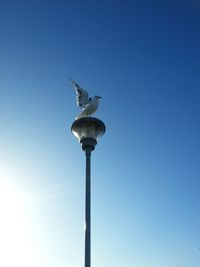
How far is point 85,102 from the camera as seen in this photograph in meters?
14.4

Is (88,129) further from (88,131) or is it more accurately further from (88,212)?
(88,212)

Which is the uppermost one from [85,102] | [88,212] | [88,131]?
[85,102]

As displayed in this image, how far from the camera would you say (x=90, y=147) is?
12758 mm

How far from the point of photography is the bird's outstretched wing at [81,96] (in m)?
14.5

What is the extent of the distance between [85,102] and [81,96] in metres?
→ 0.34

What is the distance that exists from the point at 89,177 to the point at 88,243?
1.87m

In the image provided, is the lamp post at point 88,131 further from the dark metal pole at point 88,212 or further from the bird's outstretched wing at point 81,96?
the bird's outstretched wing at point 81,96

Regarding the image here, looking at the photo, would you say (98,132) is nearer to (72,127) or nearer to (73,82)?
(72,127)

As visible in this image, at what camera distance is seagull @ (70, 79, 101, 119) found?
45.1ft

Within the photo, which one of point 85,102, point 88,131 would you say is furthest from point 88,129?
point 85,102

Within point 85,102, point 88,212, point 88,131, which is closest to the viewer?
point 88,212

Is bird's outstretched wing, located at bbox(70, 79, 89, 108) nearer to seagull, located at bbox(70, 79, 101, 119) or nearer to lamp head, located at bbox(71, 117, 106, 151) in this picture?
seagull, located at bbox(70, 79, 101, 119)

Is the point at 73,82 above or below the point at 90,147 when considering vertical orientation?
above

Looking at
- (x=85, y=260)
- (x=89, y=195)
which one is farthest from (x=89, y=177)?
(x=85, y=260)
